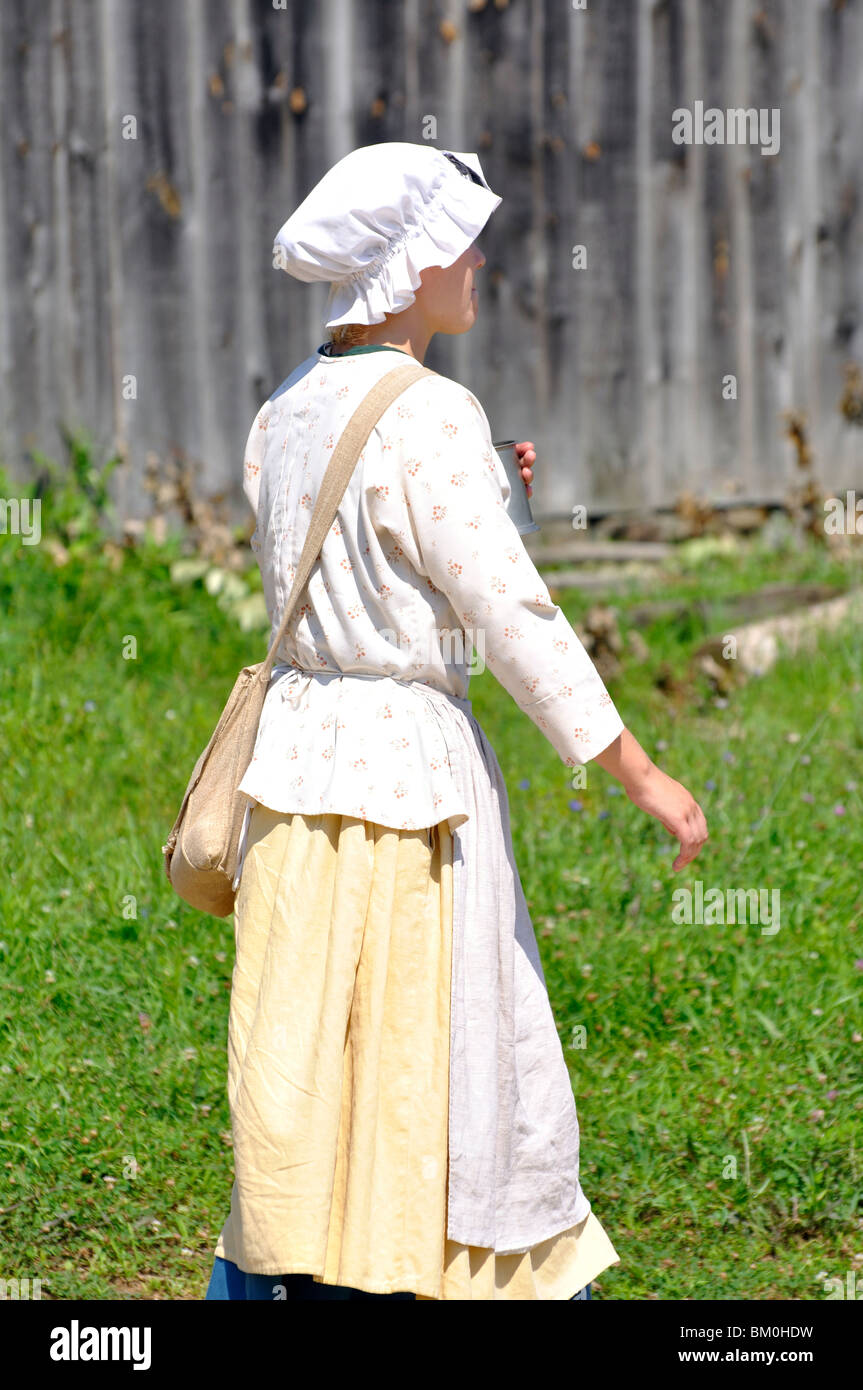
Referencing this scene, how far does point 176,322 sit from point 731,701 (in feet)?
9.12

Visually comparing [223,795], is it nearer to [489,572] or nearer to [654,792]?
[489,572]

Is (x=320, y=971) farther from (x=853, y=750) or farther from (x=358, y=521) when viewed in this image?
(x=853, y=750)

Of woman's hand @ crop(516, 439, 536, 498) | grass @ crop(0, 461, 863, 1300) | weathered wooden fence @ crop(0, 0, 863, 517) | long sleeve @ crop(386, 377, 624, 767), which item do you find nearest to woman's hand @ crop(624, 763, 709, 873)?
long sleeve @ crop(386, 377, 624, 767)

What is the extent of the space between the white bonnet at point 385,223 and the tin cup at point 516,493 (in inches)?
11.9

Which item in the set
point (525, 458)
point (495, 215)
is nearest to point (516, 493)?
point (525, 458)

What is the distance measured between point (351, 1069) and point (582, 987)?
4.83 ft

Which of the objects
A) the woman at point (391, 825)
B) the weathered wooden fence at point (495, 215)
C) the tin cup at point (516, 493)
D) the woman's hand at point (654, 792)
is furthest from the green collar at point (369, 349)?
the weathered wooden fence at point (495, 215)

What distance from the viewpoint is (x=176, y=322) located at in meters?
6.13

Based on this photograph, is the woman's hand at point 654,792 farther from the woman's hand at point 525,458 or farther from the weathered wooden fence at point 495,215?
the weathered wooden fence at point 495,215

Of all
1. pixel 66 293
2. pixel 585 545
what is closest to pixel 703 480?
pixel 585 545

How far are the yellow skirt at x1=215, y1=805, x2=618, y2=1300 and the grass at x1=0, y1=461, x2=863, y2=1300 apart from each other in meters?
0.83

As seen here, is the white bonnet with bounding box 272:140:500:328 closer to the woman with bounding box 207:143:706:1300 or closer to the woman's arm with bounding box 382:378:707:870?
the woman with bounding box 207:143:706:1300

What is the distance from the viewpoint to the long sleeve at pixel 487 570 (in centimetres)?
211

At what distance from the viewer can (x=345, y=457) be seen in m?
2.13
